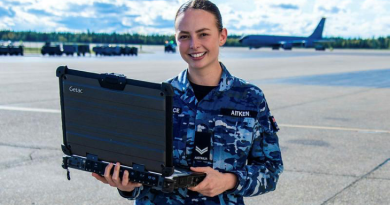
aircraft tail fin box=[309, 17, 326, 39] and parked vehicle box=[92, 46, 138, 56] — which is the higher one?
aircraft tail fin box=[309, 17, 326, 39]

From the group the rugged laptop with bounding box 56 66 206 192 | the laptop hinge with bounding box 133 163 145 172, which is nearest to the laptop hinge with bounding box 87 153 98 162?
the rugged laptop with bounding box 56 66 206 192

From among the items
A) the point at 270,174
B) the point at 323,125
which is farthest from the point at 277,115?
the point at 270,174

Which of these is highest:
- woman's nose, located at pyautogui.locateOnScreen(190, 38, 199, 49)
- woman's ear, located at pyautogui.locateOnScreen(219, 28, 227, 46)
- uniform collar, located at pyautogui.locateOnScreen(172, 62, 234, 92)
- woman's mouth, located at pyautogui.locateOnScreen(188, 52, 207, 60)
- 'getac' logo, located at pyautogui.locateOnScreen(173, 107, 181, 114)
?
woman's ear, located at pyautogui.locateOnScreen(219, 28, 227, 46)

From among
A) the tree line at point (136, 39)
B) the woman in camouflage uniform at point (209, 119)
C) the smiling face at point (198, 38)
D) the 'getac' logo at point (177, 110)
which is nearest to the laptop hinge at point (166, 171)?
the woman in camouflage uniform at point (209, 119)

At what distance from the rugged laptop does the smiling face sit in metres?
0.56

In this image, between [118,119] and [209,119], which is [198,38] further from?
[118,119]

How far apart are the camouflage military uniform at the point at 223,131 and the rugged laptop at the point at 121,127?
280 mm

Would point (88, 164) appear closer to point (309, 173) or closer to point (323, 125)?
point (309, 173)

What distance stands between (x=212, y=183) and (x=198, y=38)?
70 centimetres

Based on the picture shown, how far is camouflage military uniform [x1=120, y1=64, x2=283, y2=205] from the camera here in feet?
8.07

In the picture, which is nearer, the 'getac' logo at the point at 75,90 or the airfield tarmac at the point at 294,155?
the 'getac' logo at the point at 75,90

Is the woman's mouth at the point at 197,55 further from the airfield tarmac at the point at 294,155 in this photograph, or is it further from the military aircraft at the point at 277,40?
the military aircraft at the point at 277,40

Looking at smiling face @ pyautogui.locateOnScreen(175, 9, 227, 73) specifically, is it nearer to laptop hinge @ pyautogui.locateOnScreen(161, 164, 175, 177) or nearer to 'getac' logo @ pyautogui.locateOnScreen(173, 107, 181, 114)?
'getac' logo @ pyautogui.locateOnScreen(173, 107, 181, 114)

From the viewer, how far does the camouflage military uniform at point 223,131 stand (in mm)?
2461
